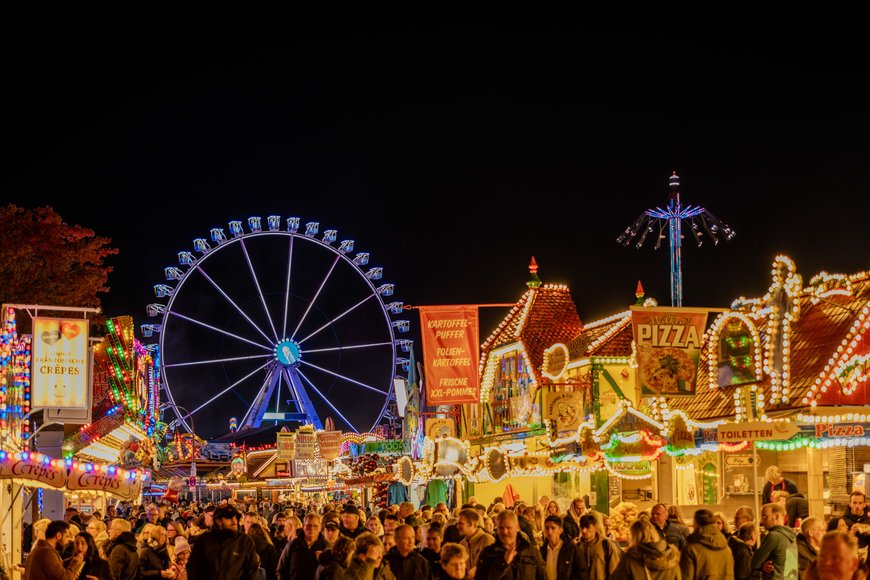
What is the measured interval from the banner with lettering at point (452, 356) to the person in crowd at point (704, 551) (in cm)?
1848

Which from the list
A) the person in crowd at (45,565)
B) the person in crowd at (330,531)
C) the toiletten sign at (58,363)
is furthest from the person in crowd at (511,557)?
the toiletten sign at (58,363)

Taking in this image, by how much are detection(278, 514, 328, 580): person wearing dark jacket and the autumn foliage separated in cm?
1796

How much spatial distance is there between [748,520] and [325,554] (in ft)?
13.6

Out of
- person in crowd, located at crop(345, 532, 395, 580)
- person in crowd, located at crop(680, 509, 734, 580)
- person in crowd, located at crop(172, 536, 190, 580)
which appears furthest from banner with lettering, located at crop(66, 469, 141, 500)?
person in crowd, located at crop(680, 509, 734, 580)

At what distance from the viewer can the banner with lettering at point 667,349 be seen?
2186 centimetres

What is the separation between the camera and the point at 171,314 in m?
45.0

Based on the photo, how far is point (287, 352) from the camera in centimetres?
5012

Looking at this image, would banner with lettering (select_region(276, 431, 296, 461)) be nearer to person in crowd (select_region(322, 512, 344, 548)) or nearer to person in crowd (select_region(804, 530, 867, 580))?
person in crowd (select_region(322, 512, 344, 548))

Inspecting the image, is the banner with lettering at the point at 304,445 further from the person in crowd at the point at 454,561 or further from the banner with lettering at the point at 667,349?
the person in crowd at the point at 454,561

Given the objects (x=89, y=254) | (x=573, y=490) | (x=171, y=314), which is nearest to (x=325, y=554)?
(x=573, y=490)

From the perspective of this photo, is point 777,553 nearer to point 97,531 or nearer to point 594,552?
point 594,552

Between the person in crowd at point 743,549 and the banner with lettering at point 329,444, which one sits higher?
the person in crowd at point 743,549

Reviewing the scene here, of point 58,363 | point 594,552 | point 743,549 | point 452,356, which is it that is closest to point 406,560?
point 594,552

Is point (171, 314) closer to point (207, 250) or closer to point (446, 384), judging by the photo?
point (207, 250)
